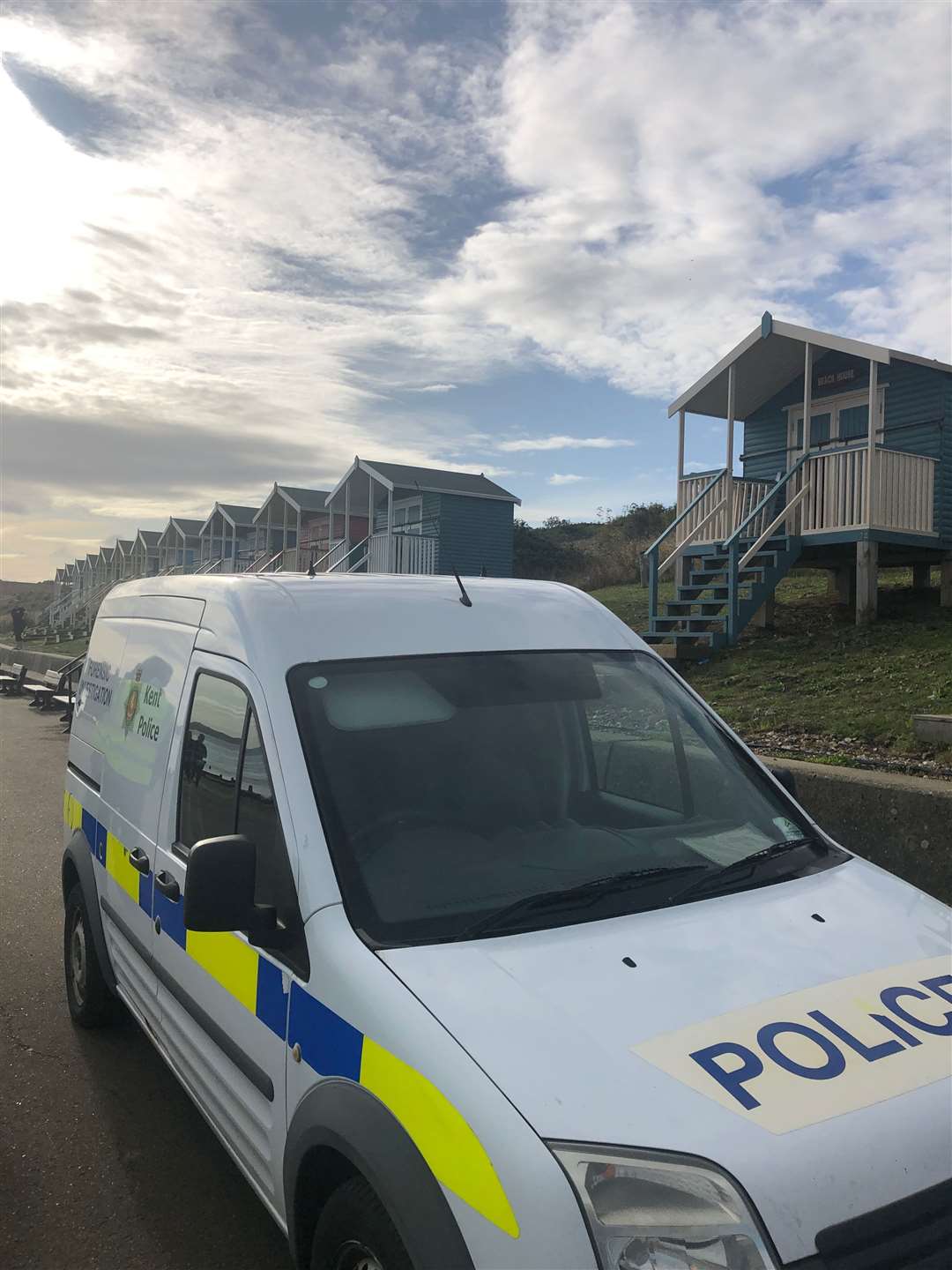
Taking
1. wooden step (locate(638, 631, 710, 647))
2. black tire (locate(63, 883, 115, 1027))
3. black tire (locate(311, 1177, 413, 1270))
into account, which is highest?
wooden step (locate(638, 631, 710, 647))

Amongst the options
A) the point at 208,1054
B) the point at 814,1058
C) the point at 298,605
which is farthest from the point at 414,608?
the point at 814,1058

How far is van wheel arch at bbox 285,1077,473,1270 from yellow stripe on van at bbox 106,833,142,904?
153 cm

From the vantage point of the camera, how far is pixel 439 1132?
173 cm

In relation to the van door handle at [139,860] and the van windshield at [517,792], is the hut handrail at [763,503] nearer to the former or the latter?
the van windshield at [517,792]

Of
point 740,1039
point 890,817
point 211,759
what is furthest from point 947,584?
point 740,1039

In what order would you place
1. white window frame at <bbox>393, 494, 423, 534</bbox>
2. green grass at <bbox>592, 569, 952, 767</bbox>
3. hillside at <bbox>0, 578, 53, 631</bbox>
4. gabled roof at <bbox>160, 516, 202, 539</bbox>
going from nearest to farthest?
green grass at <bbox>592, 569, 952, 767</bbox>
white window frame at <bbox>393, 494, 423, 534</bbox>
gabled roof at <bbox>160, 516, 202, 539</bbox>
hillside at <bbox>0, 578, 53, 631</bbox>

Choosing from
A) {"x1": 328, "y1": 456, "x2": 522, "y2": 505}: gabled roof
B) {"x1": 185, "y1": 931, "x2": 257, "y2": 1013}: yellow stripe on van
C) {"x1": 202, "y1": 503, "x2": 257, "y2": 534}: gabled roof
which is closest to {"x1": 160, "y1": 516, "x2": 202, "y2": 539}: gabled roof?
{"x1": 202, "y1": 503, "x2": 257, "y2": 534}: gabled roof

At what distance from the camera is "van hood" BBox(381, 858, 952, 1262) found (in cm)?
162

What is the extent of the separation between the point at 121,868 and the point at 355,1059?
2048 mm

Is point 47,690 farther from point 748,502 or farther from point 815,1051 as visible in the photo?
point 815,1051

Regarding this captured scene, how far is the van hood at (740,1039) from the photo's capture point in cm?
162

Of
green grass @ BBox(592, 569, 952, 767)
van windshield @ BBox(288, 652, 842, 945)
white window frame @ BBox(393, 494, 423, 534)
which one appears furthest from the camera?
white window frame @ BBox(393, 494, 423, 534)

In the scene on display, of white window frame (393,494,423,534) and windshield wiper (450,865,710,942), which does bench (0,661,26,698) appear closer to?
white window frame (393,494,423,534)

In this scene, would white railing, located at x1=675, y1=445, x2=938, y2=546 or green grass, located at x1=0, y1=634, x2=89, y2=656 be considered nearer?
white railing, located at x1=675, y1=445, x2=938, y2=546
